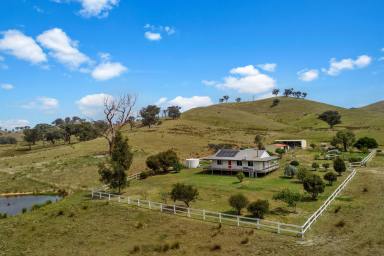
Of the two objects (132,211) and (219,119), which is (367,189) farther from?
(219,119)

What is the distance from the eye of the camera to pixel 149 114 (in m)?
132

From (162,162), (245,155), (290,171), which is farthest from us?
(162,162)

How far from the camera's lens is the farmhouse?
2052 inches

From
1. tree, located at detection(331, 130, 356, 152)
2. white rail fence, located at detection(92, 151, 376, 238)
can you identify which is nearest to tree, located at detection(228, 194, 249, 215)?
white rail fence, located at detection(92, 151, 376, 238)

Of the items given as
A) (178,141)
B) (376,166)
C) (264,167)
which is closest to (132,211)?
(264,167)

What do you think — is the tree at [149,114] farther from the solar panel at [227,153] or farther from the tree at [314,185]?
the tree at [314,185]

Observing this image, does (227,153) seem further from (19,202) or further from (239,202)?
(19,202)

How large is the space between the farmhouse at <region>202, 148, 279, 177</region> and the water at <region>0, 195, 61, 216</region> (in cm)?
2596

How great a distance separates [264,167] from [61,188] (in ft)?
106

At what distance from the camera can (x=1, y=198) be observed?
49.1 m

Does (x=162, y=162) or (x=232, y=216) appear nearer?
(x=232, y=216)

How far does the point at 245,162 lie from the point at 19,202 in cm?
3417

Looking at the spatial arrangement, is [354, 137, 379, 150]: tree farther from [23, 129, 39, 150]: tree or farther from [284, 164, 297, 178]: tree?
[23, 129, 39, 150]: tree

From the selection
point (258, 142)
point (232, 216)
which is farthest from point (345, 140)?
point (232, 216)
